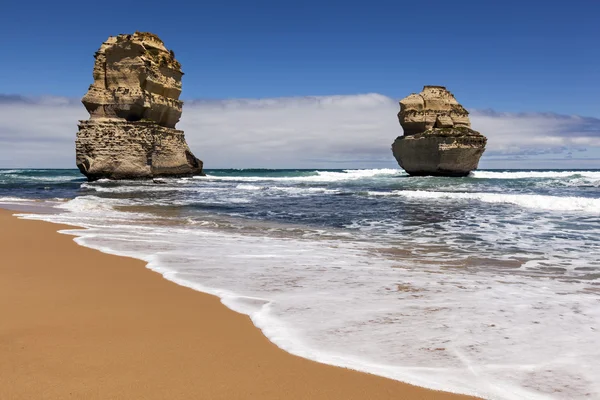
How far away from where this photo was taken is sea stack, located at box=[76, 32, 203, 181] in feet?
108

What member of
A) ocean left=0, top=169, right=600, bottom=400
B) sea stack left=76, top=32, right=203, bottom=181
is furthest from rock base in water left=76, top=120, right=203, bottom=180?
ocean left=0, top=169, right=600, bottom=400

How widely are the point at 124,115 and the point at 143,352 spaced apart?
115 ft

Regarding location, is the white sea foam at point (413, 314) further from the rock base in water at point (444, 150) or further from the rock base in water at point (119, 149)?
the rock base in water at point (444, 150)

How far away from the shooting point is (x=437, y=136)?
1590 inches

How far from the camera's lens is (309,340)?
2.88 meters

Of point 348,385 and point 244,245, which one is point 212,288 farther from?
point 244,245

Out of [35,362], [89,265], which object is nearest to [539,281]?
[35,362]

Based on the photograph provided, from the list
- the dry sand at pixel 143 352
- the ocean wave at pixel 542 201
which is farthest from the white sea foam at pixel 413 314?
the ocean wave at pixel 542 201

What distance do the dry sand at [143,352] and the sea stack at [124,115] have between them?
31.3 meters

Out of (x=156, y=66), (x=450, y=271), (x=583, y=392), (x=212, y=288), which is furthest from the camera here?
(x=156, y=66)

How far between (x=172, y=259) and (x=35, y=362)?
3.31 metres

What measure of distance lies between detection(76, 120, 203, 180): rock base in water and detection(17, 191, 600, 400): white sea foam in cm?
2911

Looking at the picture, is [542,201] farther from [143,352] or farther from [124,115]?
[124,115]

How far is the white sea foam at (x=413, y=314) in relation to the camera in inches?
96.6
